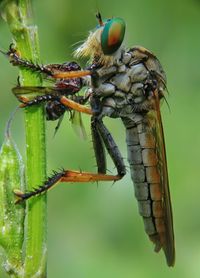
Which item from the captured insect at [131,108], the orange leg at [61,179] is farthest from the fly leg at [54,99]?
the orange leg at [61,179]

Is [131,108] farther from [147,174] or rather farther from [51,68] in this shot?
[51,68]

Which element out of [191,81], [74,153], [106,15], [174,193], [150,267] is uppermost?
[106,15]

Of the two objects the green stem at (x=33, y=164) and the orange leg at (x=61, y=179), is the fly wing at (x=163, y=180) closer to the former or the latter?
the orange leg at (x=61, y=179)

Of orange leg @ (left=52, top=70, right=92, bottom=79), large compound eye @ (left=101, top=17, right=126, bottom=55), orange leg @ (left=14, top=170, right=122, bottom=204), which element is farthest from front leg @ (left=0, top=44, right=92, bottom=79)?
orange leg @ (left=14, top=170, right=122, bottom=204)

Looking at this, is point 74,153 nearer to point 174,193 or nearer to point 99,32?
point 174,193

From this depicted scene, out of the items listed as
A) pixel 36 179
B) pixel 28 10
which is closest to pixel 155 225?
pixel 36 179

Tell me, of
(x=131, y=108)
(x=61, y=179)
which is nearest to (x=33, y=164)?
(x=61, y=179)
